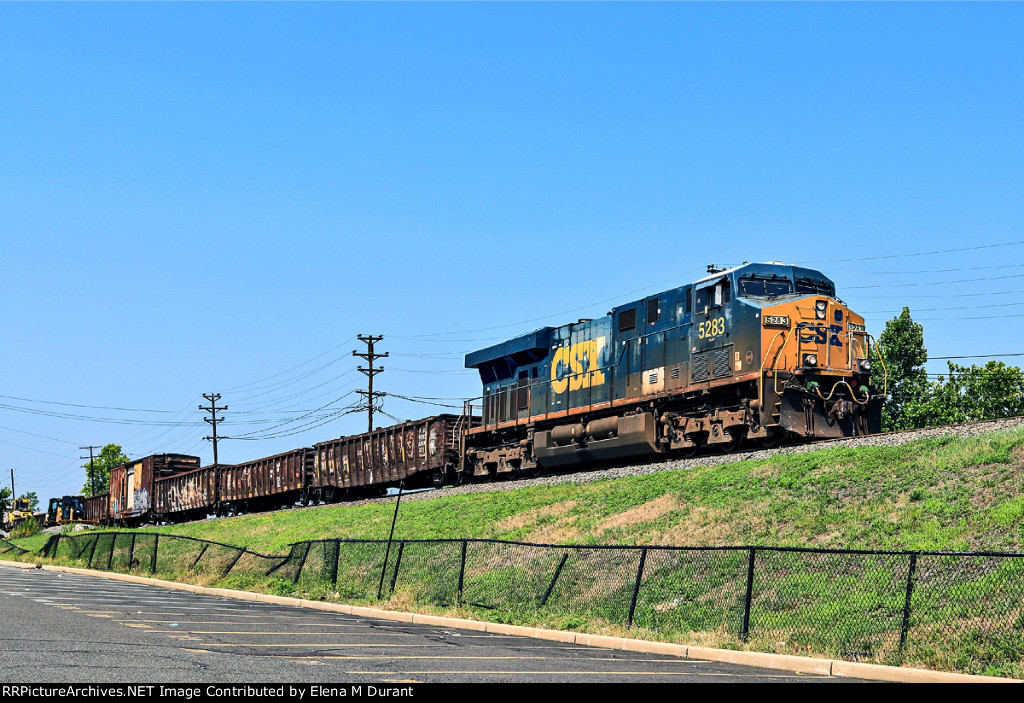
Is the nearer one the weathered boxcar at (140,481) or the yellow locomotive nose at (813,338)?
the yellow locomotive nose at (813,338)

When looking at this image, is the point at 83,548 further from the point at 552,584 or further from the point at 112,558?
the point at 552,584

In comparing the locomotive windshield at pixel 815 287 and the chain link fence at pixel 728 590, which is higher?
the locomotive windshield at pixel 815 287

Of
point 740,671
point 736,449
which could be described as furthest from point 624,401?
point 740,671

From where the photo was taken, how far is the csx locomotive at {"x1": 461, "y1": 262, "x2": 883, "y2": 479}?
24.8 m

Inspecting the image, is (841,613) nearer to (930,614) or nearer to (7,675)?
(930,614)

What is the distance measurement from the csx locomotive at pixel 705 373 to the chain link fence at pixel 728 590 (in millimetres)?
7423

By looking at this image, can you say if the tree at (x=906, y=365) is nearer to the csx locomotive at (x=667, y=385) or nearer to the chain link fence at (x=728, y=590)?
the csx locomotive at (x=667, y=385)

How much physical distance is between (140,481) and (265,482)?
1861cm

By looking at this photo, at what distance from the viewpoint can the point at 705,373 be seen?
26.4 meters

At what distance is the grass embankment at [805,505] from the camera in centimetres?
1665

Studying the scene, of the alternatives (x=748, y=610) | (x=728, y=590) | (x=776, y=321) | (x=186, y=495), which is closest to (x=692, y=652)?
(x=748, y=610)

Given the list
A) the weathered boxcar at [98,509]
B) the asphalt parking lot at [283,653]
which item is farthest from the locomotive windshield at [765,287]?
the weathered boxcar at [98,509]

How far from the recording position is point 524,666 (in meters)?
11.5
